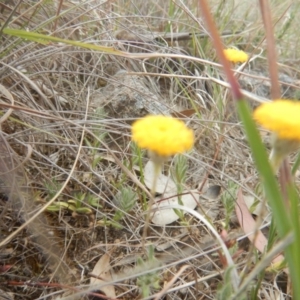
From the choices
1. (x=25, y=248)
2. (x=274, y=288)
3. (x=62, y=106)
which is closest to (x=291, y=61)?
(x=62, y=106)

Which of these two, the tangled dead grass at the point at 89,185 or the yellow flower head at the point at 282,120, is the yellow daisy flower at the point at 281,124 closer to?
the yellow flower head at the point at 282,120

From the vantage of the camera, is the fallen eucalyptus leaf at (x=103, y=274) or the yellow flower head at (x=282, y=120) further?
the fallen eucalyptus leaf at (x=103, y=274)

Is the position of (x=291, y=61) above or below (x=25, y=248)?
above

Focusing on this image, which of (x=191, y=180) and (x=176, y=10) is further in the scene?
(x=176, y=10)

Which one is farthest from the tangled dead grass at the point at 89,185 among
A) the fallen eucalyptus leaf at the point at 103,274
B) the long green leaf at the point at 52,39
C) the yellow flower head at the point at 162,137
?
the yellow flower head at the point at 162,137

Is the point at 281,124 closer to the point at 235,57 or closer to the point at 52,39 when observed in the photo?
the point at 52,39

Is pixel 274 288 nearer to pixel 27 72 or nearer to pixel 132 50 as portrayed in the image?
pixel 27 72
